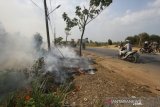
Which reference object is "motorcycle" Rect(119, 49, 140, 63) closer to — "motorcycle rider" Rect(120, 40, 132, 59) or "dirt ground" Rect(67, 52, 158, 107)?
"motorcycle rider" Rect(120, 40, 132, 59)

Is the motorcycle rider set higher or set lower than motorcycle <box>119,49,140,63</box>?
higher

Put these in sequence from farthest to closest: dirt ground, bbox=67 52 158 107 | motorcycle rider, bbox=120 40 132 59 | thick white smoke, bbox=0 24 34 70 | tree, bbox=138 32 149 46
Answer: tree, bbox=138 32 149 46 < motorcycle rider, bbox=120 40 132 59 < thick white smoke, bbox=0 24 34 70 < dirt ground, bbox=67 52 158 107

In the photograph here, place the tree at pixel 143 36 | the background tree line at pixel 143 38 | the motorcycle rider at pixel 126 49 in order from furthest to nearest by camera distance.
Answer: the tree at pixel 143 36
the background tree line at pixel 143 38
the motorcycle rider at pixel 126 49

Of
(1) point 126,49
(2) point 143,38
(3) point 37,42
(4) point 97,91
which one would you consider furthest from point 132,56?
(2) point 143,38

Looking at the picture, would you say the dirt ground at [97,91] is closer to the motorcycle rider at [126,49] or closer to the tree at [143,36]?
the motorcycle rider at [126,49]

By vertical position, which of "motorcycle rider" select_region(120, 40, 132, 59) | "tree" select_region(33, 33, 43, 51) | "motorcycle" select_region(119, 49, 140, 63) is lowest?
"motorcycle" select_region(119, 49, 140, 63)

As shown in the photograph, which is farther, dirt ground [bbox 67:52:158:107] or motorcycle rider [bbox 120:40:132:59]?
motorcycle rider [bbox 120:40:132:59]

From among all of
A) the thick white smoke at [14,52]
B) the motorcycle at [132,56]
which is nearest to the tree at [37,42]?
the thick white smoke at [14,52]

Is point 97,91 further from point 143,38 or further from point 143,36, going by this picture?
point 143,36

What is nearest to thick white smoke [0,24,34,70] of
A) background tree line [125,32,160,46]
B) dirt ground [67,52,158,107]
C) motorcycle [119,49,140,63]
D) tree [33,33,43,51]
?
tree [33,33,43,51]

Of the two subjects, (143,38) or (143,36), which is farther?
(143,36)

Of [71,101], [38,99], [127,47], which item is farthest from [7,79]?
[127,47]

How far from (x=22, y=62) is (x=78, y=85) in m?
4.87

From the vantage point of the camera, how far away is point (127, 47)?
22641 millimetres
